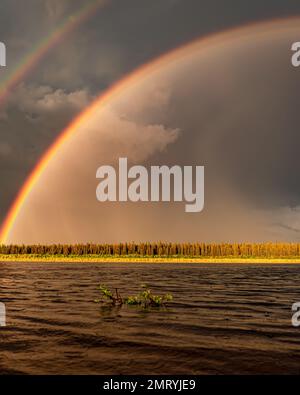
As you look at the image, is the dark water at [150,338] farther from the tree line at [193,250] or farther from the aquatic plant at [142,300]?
the tree line at [193,250]

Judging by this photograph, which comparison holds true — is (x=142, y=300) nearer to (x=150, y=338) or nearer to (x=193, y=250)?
(x=150, y=338)

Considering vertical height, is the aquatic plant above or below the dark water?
above

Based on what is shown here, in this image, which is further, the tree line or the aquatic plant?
the tree line

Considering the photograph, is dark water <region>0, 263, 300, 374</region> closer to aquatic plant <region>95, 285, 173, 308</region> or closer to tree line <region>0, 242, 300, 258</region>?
aquatic plant <region>95, 285, 173, 308</region>

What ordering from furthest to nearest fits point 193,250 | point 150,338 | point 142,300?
1. point 193,250
2. point 142,300
3. point 150,338

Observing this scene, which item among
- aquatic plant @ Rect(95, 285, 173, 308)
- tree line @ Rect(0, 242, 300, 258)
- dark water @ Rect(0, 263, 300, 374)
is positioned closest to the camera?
dark water @ Rect(0, 263, 300, 374)

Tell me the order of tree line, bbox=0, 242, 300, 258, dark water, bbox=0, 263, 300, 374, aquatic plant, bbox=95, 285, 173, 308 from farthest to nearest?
tree line, bbox=0, 242, 300, 258
aquatic plant, bbox=95, 285, 173, 308
dark water, bbox=0, 263, 300, 374

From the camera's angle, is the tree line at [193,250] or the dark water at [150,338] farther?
the tree line at [193,250]

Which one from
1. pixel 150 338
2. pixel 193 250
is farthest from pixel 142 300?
pixel 193 250

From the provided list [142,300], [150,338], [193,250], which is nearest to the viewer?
[150,338]

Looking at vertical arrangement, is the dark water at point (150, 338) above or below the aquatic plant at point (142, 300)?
below

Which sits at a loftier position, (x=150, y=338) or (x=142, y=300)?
(x=142, y=300)

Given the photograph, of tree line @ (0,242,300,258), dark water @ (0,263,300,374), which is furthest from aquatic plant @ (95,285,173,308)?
tree line @ (0,242,300,258)

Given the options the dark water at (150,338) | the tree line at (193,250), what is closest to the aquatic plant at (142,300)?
the dark water at (150,338)
